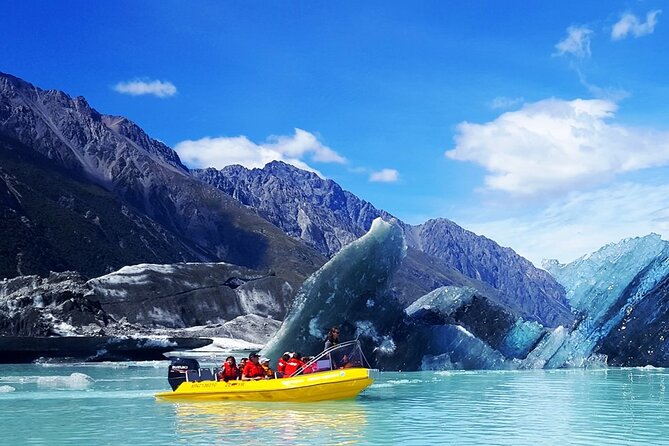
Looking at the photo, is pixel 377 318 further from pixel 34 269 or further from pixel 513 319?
pixel 34 269

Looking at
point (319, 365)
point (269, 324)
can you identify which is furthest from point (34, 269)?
point (319, 365)

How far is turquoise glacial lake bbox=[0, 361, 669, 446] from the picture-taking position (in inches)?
767

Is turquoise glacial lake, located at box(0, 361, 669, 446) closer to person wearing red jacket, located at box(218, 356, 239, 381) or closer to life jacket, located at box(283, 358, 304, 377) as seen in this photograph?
life jacket, located at box(283, 358, 304, 377)

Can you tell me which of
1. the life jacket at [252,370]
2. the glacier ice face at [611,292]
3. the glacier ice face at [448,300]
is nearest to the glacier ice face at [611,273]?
the glacier ice face at [611,292]

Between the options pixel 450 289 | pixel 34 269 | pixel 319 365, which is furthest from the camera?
pixel 34 269

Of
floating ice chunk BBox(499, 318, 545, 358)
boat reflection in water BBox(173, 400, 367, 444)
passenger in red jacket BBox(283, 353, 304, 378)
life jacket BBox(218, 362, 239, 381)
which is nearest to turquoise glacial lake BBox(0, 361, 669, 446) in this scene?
boat reflection in water BBox(173, 400, 367, 444)

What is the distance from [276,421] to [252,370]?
6444 millimetres

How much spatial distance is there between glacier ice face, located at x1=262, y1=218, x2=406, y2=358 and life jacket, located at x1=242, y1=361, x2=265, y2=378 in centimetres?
1325

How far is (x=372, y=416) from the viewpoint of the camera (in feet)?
77.7

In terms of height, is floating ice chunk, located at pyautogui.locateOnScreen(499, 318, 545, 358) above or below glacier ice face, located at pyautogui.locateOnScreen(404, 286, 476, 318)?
below

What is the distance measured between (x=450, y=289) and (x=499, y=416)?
3200 centimetres

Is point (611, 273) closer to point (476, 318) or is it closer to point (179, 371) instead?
point (476, 318)

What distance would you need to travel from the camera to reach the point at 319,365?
27.6m

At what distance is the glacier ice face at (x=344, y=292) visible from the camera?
42.4 m
